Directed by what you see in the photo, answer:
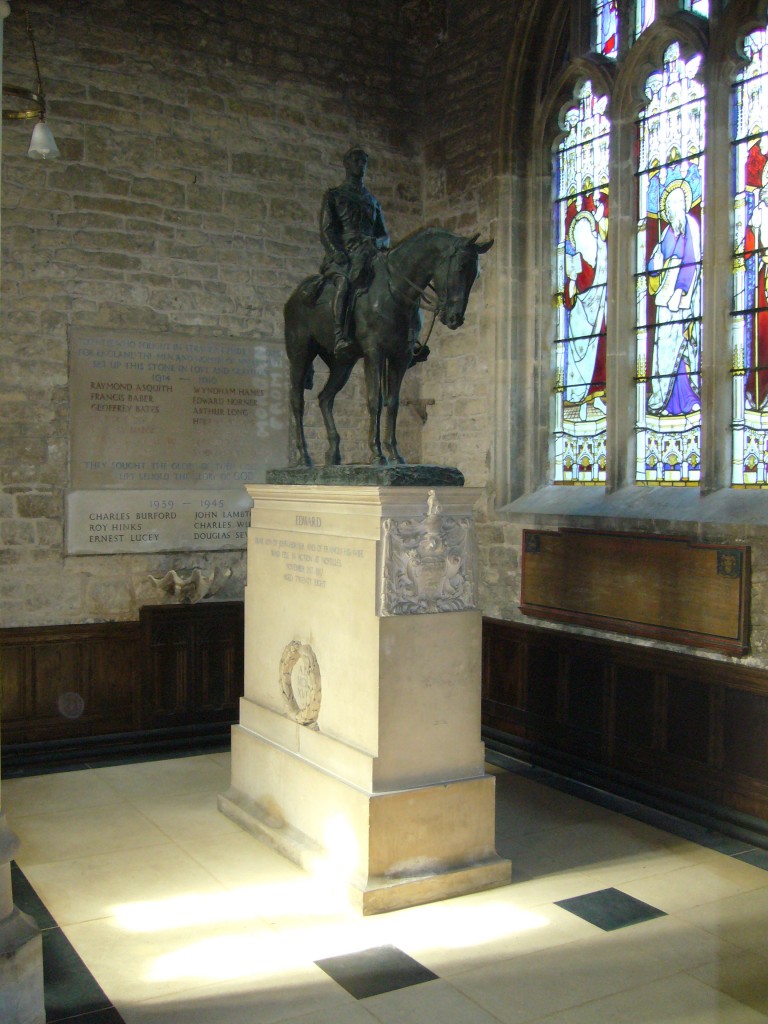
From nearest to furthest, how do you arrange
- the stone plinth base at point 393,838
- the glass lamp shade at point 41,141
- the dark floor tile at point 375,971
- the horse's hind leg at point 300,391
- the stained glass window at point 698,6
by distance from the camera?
the dark floor tile at point 375,971, the stone plinth base at point 393,838, the glass lamp shade at point 41,141, the horse's hind leg at point 300,391, the stained glass window at point 698,6

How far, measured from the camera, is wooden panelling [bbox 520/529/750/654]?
482 centimetres

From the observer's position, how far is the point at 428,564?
4.11 metres

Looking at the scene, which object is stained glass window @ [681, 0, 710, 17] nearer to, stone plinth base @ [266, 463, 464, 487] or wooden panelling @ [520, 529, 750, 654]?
wooden panelling @ [520, 529, 750, 654]

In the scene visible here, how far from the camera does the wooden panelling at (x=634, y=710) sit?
4.77 meters

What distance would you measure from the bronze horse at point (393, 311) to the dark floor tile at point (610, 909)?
6.44 feet

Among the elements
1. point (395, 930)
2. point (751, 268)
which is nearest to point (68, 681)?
point (395, 930)

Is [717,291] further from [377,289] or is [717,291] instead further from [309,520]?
[309,520]

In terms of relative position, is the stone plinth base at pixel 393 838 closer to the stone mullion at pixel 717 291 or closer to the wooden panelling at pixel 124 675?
the wooden panelling at pixel 124 675

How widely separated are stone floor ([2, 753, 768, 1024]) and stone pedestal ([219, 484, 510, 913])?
0.48 feet

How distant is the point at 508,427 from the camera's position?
6520mm

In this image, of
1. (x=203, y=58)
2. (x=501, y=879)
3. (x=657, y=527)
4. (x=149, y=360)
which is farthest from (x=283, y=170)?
(x=501, y=879)

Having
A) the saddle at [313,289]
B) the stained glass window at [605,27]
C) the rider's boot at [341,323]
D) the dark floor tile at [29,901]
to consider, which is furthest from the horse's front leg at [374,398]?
the stained glass window at [605,27]

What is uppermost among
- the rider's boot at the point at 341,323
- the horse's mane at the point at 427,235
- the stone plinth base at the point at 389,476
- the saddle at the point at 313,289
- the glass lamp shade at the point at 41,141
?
the glass lamp shade at the point at 41,141

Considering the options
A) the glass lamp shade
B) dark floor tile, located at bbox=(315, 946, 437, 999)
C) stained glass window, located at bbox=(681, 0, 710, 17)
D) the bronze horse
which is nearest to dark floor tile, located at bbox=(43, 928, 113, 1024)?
dark floor tile, located at bbox=(315, 946, 437, 999)
